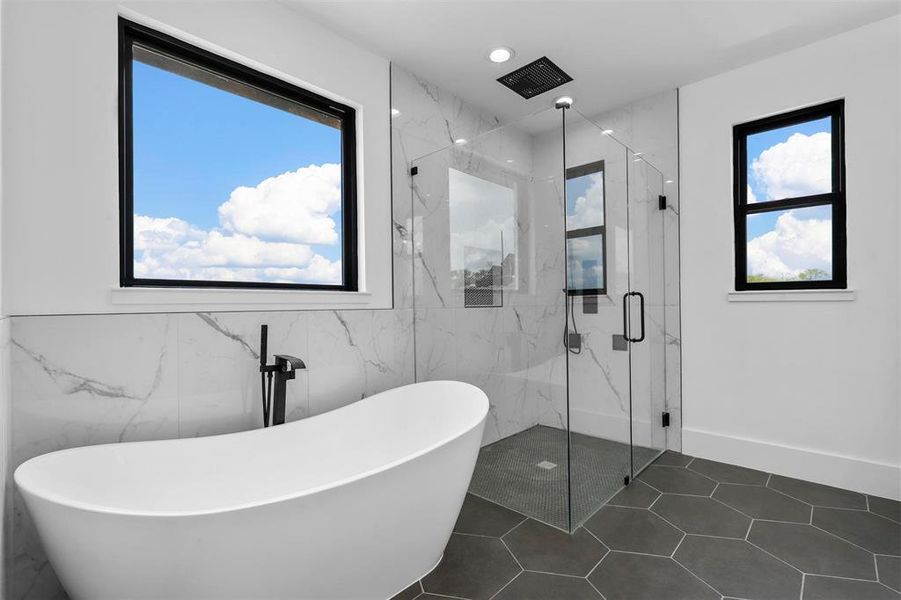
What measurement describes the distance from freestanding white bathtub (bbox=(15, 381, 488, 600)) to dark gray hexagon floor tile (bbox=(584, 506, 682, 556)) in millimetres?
796

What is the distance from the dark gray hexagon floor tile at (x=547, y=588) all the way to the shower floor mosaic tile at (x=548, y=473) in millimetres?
386

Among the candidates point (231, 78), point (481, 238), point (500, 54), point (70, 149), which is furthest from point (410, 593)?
point (500, 54)

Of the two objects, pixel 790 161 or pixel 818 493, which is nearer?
pixel 818 493

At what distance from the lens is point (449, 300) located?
8.57ft

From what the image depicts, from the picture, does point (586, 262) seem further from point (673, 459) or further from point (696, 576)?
point (673, 459)

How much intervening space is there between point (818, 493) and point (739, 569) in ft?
3.61

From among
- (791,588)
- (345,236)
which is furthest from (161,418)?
(791,588)

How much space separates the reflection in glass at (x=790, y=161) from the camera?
253 centimetres

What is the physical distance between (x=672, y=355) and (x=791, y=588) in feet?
5.32

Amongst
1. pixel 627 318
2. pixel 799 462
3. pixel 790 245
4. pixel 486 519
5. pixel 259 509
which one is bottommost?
pixel 486 519

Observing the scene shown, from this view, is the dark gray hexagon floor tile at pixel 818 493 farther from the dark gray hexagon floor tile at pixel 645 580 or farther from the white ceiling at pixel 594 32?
the white ceiling at pixel 594 32

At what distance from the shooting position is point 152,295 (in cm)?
174

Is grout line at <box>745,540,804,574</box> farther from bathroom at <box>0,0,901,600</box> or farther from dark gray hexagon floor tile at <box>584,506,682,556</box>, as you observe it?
dark gray hexagon floor tile at <box>584,506,682,556</box>

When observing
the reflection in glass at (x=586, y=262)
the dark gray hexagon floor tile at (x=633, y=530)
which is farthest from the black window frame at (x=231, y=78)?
the dark gray hexagon floor tile at (x=633, y=530)
